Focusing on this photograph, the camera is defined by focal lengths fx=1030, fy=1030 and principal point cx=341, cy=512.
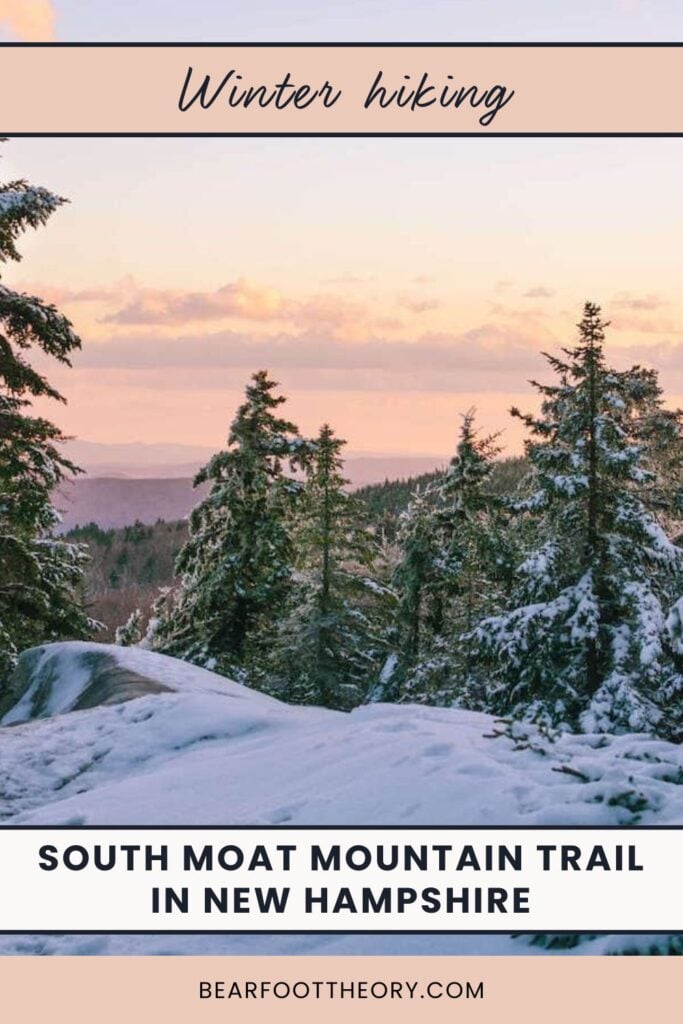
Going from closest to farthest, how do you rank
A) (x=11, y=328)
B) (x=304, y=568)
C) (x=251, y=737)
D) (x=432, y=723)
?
(x=432, y=723) < (x=251, y=737) < (x=11, y=328) < (x=304, y=568)

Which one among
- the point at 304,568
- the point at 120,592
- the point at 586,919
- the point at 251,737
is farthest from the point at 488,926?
the point at 120,592

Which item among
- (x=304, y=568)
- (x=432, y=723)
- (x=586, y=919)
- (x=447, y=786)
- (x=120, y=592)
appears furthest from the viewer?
(x=120, y=592)

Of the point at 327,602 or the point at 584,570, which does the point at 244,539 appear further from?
the point at 584,570

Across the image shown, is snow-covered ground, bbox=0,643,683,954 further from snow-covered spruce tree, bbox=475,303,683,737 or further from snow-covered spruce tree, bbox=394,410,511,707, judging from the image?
snow-covered spruce tree, bbox=394,410,511,707

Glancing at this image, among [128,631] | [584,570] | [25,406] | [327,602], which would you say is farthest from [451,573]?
[128,631]

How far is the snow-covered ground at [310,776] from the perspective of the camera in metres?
6.21

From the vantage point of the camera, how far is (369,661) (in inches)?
1203

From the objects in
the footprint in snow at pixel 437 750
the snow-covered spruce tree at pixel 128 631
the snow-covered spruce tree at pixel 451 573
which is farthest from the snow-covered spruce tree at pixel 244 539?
the footprint in snow at pixel 437 750

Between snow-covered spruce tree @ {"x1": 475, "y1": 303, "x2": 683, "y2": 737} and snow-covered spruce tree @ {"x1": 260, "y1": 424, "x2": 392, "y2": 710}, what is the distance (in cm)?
999

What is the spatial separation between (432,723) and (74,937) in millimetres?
3916

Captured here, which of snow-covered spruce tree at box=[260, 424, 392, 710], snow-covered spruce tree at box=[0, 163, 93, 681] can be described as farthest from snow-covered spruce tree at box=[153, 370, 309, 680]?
snow-covered spruce tree at box=[0, 163, 93, 681]

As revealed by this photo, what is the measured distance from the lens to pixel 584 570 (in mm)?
19406

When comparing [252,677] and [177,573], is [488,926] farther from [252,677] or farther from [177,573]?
[177,573]

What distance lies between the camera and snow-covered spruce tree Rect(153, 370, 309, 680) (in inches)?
1197
